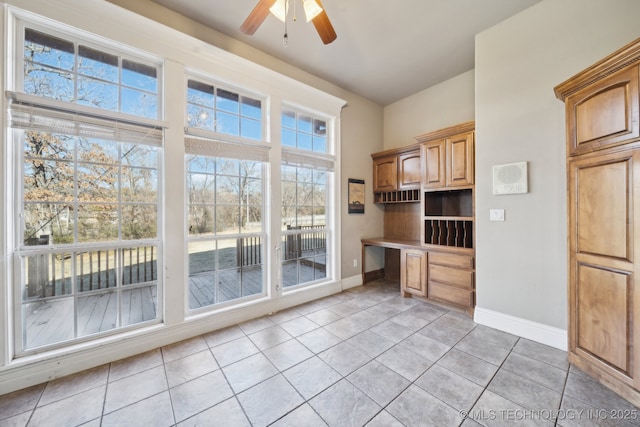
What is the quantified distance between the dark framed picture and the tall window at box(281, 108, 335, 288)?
43cm

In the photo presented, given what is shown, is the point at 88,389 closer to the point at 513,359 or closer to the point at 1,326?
the point at 1,326

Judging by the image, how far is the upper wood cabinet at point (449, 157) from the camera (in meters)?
2.98

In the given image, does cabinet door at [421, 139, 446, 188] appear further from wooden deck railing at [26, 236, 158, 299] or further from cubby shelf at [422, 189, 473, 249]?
wooden deck railing at [26, 236, 158, 299]

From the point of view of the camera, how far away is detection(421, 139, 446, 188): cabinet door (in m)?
3.24

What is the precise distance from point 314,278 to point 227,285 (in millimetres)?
1343

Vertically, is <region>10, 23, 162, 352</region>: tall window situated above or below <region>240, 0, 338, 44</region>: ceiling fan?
below

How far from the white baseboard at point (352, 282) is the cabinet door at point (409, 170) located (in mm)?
1696

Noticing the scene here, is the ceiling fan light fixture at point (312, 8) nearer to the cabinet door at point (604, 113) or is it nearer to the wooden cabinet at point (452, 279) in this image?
the cabinet door at point (604, 113)

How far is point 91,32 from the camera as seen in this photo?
2037 mm

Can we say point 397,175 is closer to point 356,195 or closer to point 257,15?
point 356,195

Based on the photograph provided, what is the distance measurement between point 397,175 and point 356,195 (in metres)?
0.76

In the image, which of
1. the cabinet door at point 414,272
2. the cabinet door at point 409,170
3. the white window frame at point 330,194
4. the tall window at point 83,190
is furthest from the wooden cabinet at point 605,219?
the tall window at point 83,190

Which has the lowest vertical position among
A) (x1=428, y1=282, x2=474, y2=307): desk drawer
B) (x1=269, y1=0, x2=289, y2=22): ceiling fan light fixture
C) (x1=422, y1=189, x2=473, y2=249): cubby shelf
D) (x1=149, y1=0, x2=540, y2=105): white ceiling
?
(x1=428, y1=282, x2=474, y2=307): desk drawer

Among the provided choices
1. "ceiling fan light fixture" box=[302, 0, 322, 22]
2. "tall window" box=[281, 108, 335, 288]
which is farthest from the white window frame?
"ceiling fan light fixture" box=[302, 0, 322, 22]
